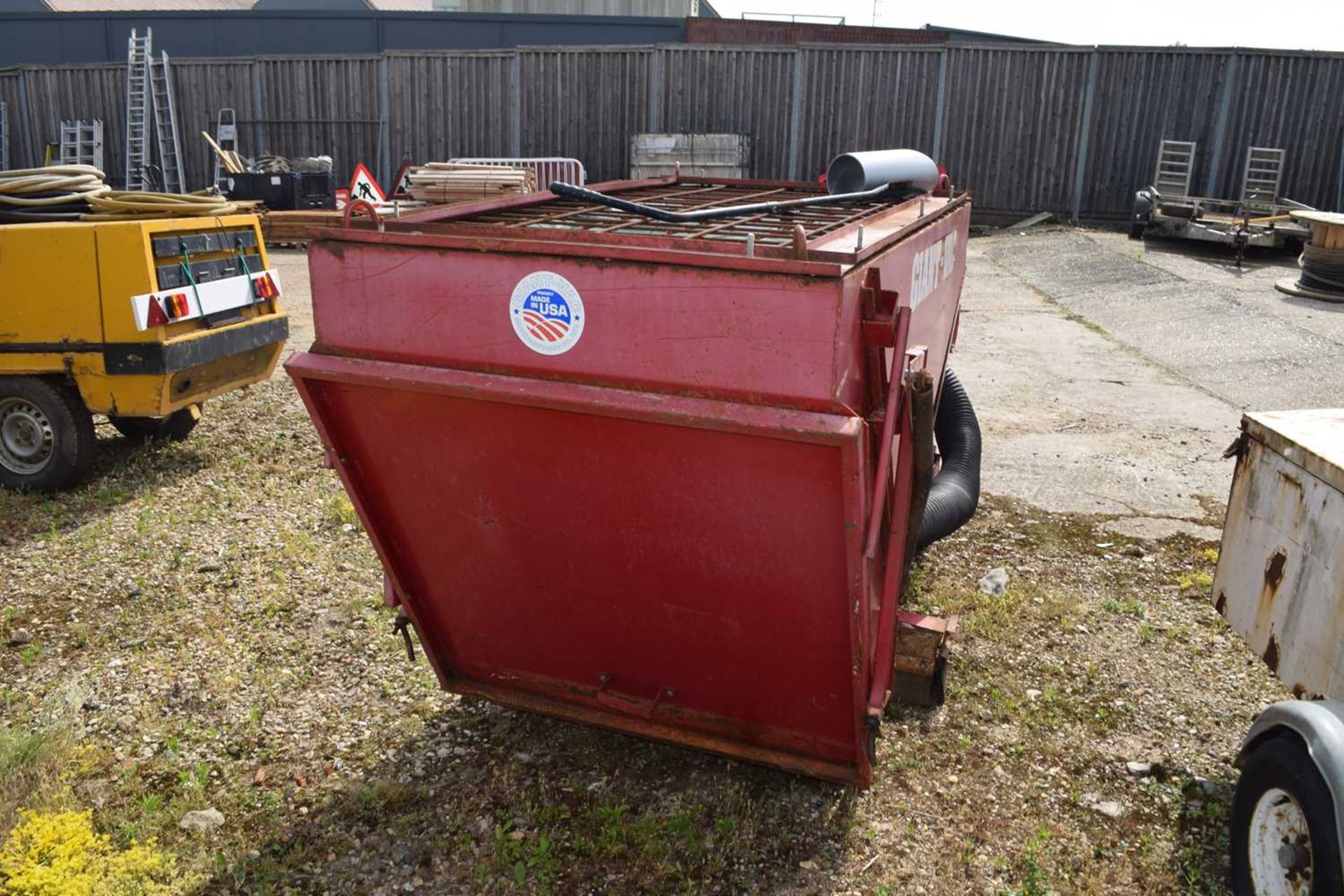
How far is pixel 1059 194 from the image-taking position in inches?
713

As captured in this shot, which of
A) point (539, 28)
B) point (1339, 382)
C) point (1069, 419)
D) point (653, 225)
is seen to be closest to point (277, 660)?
point (653, 225)

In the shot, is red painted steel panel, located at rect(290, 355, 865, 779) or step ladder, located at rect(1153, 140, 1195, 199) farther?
step ladder, located at rect(1153, 140, 1195, 199)

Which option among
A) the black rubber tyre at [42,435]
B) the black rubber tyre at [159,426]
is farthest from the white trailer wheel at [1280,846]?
the black rubber tyre at [159,426]

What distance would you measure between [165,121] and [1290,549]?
21.9m

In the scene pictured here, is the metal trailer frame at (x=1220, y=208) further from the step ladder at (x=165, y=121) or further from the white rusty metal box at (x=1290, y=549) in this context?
the step ladder at (x=165, y=121)

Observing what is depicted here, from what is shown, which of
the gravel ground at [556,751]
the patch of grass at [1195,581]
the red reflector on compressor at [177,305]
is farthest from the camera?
the red reflector on compressor at [177,305]

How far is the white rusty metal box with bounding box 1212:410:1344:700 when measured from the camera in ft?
10.1

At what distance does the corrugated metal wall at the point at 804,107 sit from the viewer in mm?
17062

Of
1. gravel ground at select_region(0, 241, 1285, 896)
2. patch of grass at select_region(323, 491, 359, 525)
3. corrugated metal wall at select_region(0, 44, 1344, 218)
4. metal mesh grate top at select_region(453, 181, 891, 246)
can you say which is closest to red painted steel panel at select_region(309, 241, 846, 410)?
metal mesh grate top at select_region(453, 181, 891, 246)

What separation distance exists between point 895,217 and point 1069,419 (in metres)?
4.52

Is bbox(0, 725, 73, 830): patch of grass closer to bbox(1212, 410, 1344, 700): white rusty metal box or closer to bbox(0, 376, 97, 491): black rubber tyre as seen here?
bbox(0, 376, 97, 491): black rubber tyre

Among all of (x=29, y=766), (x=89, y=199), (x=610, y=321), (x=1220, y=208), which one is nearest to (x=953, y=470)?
(x=610, y=321)

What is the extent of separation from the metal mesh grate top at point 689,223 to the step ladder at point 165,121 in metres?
18.1

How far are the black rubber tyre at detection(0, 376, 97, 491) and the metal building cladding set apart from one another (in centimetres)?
372
